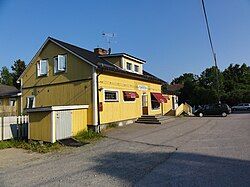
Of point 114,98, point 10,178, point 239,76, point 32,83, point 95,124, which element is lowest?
point 10,178

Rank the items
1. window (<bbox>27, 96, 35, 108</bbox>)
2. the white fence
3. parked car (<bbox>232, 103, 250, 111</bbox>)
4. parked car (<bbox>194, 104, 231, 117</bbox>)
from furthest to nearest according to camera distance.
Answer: parked car (<bbox>232, 103, 250, 111</bbox>) → parked car (<bbox>194, 104, 231, 117</bbox>) → window (<bbox>27, 96, 35, 108</bbox>) → the white fence

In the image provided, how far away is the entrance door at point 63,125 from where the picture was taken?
15.3 metres

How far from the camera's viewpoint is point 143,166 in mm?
9078

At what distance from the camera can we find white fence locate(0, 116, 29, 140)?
1709 cm

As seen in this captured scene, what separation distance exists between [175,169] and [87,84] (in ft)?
40.5

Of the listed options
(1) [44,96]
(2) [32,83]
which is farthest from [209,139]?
(2) [32,83]

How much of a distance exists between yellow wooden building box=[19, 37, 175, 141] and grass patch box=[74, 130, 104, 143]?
130 cm

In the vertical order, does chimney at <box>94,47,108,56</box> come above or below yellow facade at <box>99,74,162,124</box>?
above

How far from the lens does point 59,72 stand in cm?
2169

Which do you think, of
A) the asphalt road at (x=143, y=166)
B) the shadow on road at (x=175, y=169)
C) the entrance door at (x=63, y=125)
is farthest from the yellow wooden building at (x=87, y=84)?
the shadow on road at (x=175, y=169)

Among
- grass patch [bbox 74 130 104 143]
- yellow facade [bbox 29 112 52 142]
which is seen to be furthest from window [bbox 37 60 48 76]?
grass patch [bbox 74 130 104 143]

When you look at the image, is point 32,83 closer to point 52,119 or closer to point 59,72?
point 59,72

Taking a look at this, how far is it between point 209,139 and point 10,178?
379 inches

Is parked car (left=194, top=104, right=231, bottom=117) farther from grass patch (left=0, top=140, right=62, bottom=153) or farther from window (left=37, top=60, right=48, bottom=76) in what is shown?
grass patch (left=0, top=140, right=62, bottom=153)
